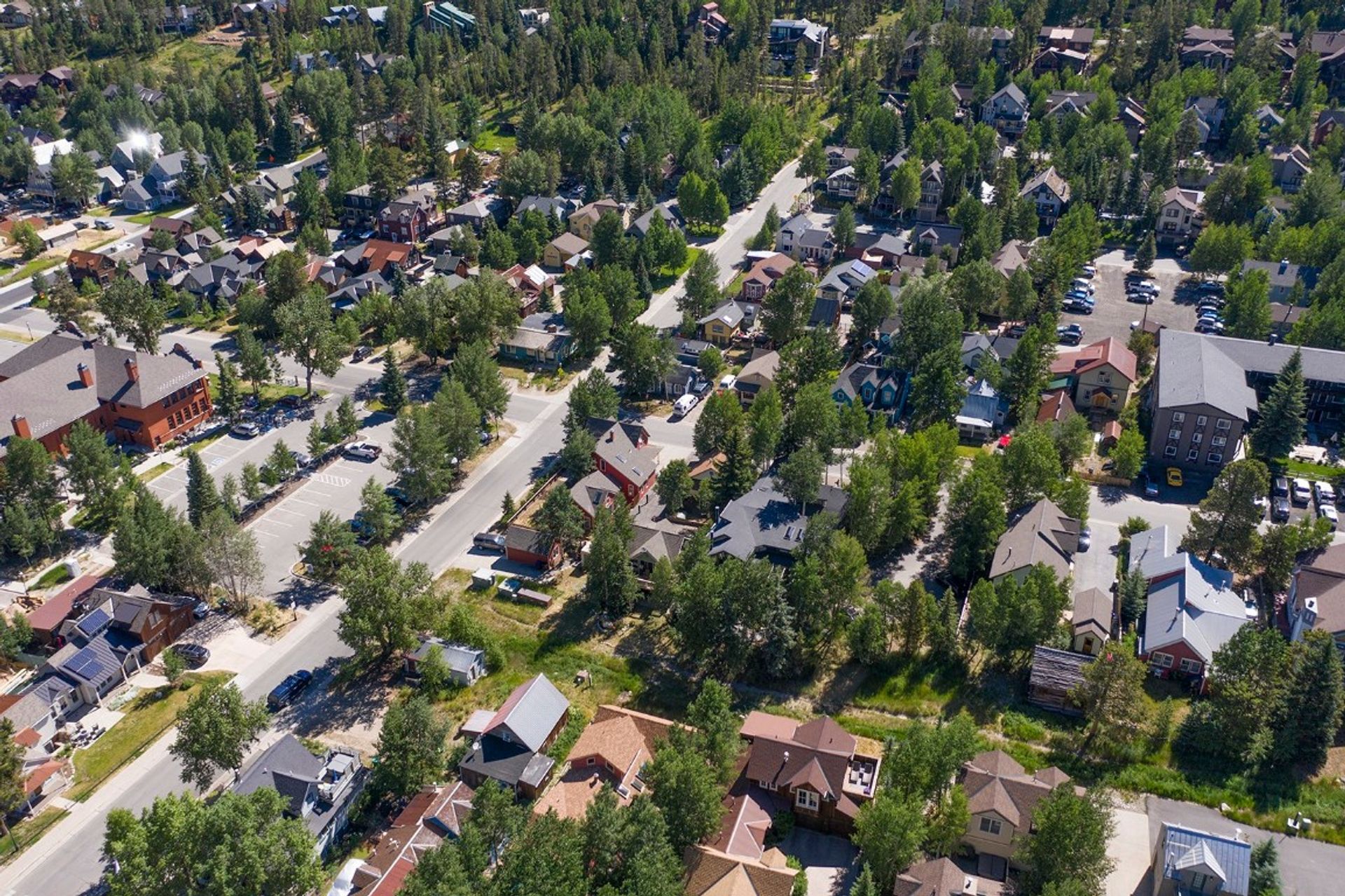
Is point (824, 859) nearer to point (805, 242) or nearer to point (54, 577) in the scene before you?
point (54, 577)

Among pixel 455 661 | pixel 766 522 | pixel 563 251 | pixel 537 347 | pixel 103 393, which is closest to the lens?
pixel 455 661

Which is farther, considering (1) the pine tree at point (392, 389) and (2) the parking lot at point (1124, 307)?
(2) the parking lot at point (1124, 307)

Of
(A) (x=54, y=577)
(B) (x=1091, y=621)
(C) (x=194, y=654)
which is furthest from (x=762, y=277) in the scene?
(A) (x=54, y=577)

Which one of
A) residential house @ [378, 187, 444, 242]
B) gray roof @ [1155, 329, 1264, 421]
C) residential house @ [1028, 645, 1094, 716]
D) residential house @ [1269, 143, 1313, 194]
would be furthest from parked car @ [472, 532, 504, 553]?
residential house @ [1269, 143, 1313, 194]

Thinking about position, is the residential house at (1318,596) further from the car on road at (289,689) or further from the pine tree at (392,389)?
the pine tree at (392,389)

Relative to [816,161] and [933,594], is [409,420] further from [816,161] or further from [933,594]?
[816,161]

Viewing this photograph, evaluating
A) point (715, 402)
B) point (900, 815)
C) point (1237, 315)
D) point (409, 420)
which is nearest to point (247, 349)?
point (409, 420)

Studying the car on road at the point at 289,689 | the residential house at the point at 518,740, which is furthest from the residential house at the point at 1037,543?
the car on road at the point at 289,689
